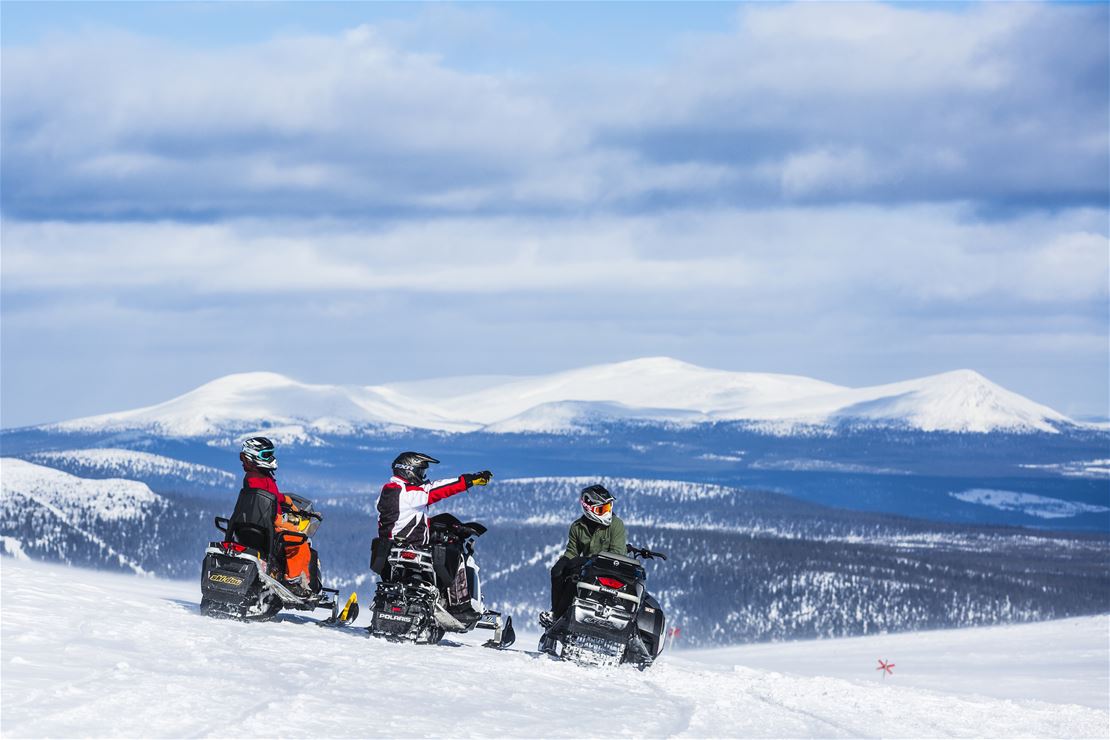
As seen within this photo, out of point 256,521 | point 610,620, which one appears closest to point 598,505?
point 610,620

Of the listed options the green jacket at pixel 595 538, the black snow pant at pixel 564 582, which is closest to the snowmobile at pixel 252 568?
the black snow pant at pixel 564 582

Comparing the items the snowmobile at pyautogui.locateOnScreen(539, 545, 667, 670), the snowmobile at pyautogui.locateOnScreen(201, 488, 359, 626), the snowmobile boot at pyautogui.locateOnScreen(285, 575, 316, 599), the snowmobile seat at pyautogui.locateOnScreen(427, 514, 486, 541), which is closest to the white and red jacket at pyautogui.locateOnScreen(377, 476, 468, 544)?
the snowmobile seat at pyautogui.locateOnScreen(427, 514, 486, 541)

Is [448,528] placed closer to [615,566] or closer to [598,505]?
[598,505]

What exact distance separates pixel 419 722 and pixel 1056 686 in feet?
135

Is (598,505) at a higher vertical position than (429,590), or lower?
higher

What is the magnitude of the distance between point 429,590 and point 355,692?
4.93 m

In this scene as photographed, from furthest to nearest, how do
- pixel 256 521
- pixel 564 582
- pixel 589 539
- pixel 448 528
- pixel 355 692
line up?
pixel 589 539 → pixel 564 582 → pixel 448 528 → pixel 256 521 → pixel 355 692

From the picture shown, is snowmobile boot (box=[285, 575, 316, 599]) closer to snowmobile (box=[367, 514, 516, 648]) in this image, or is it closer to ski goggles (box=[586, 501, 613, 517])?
snowmobile (box=[367, 514, 516, 648])

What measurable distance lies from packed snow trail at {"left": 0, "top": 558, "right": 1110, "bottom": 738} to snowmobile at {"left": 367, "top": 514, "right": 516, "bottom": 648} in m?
0.41

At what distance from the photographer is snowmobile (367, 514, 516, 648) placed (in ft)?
69.4

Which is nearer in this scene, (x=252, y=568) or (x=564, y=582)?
(x=252, y=568)

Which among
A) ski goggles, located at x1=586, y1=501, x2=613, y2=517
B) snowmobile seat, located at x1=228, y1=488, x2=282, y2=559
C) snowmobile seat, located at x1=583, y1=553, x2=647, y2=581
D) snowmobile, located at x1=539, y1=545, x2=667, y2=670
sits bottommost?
snowmobile, located at x1=539, y1=545, x2=667, y2=670

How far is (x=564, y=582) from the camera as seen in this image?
72.6ft

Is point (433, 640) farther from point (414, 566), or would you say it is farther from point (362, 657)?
point (362, 657)
